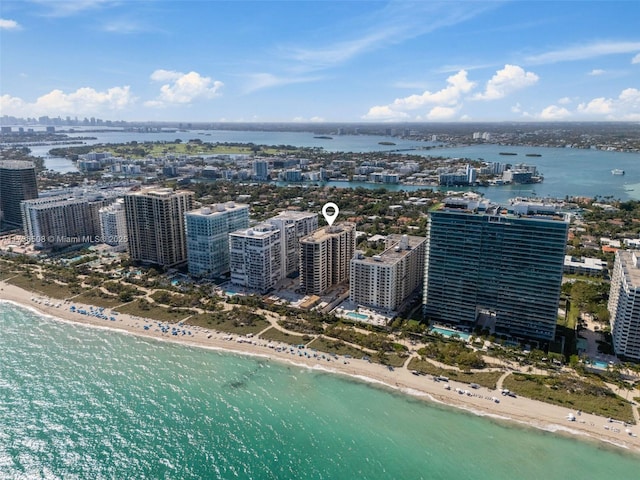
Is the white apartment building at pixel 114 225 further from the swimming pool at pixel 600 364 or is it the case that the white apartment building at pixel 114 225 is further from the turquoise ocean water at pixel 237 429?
the swimming pool at pixel 600 364

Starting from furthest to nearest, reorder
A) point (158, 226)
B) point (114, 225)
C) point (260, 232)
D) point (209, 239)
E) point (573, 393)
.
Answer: point (114, 225)
point (158, 226)
point (209, 239)
point (260, 232)
point (573, 393)

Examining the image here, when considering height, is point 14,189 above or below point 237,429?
above

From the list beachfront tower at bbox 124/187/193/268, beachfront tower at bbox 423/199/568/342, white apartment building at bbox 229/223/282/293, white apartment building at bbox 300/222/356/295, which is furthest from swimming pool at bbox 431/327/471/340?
beachfront tower at bbox 124/187/193/268

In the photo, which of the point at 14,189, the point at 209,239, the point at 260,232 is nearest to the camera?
the point at 260,232

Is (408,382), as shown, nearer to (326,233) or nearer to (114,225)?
(326,233)

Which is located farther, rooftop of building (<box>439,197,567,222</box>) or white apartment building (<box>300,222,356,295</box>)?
white apartment building (<box>300,222,356,295</box>)

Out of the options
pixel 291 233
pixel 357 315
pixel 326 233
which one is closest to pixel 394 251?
pixel 326 233

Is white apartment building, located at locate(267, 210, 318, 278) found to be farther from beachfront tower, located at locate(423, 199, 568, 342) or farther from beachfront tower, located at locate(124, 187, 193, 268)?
beachfront tower, located at locate(423, 199, 568, 342)
